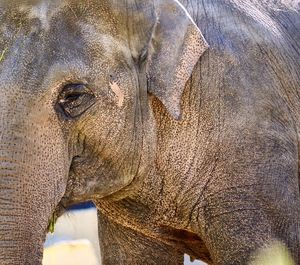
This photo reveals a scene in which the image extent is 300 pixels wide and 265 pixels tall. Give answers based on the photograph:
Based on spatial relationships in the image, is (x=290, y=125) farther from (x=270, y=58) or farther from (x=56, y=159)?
(x=56, y=159)

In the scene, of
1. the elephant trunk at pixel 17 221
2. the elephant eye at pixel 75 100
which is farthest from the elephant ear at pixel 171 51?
the elephant trunk at pixel 17 221

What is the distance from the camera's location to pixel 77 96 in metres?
4.50

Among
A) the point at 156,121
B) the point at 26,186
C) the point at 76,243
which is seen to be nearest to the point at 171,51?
the point at 156,121

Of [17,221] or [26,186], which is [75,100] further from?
[17,221]

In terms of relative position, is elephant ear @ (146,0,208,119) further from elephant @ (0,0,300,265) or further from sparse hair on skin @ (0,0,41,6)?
sparse hair on skin @ (0,0,41,6)

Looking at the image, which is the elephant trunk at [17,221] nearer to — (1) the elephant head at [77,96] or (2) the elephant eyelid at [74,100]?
(1) the elephant head at [77,96]

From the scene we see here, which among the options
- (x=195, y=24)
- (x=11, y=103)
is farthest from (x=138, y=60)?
(x=11, y=103)

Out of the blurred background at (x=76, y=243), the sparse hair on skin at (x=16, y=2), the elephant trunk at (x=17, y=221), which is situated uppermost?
the sparse hair on skin at (x=16, y=2)

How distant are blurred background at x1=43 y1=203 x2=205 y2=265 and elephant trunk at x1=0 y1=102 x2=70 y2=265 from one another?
2.99 m

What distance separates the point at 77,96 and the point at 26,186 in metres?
0.41

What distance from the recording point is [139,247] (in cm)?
555

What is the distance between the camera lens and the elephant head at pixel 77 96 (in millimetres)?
4277

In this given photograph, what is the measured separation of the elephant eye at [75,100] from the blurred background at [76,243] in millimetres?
2874

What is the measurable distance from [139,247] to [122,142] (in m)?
0.93
